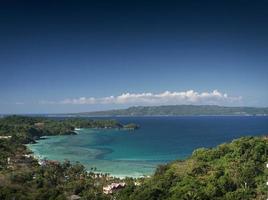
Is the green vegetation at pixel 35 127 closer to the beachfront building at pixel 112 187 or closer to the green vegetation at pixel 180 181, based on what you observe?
the green vegetation at pixel 180 181

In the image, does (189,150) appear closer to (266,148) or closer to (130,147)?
(130,147)

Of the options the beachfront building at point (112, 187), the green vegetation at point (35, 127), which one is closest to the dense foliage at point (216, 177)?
the beachfront building at point (112, 187)

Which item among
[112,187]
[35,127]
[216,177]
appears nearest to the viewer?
[216,177]

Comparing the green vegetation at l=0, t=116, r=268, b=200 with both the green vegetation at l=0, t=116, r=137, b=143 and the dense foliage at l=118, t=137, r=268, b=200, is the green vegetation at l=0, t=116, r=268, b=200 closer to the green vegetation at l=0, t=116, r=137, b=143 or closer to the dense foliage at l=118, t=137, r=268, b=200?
the dense foliage at l=118, t=137, r=268, b=200

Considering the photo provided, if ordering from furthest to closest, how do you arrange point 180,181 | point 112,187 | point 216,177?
point 112,187
point 216,177
point 180,181

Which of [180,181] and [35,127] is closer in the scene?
[180,181]

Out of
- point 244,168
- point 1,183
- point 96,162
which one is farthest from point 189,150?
point 1,183

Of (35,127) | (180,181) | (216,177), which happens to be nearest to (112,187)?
(180,181)

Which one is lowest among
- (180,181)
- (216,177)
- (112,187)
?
(112,187)

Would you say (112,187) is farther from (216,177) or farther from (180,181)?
(216,177)
